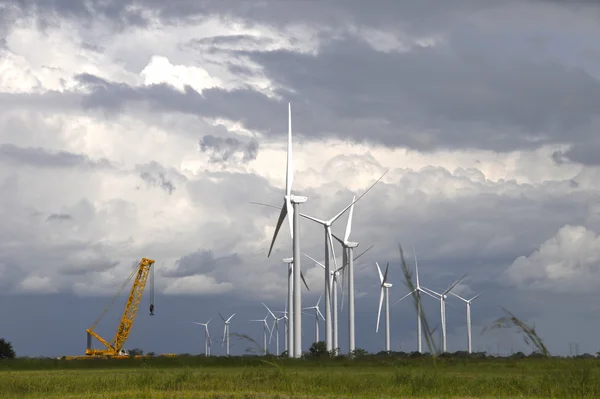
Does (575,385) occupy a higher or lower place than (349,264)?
lower

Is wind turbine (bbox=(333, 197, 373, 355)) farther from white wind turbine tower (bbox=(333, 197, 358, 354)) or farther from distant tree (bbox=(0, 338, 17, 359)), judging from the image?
distant tree (bbox=(0, 338, 17, 359))

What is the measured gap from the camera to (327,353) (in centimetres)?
9762

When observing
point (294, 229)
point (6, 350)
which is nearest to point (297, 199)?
point (294, 229)

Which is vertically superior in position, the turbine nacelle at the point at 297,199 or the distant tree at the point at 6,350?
the turbine nacelle at the point at 297,199

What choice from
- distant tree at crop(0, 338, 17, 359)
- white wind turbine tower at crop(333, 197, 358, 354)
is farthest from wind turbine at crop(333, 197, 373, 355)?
distant tree at crop(0, 338, 17, 359)

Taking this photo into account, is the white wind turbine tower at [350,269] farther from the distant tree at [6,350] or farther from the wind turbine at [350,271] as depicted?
the distant tree at [6,350]

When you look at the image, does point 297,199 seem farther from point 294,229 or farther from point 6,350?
point 6,350

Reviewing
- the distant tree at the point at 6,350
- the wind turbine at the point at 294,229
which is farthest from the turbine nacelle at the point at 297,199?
the distant tree at the point at 6,350

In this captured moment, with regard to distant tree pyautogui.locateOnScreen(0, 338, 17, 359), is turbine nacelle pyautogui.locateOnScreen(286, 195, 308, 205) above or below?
above

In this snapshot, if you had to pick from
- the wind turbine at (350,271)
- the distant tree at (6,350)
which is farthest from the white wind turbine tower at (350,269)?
the distant tree at (6,350)

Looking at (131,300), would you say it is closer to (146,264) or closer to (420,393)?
(146,264)

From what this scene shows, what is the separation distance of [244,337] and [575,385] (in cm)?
1149

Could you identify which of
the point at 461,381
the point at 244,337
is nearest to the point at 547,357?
the point at 244,337

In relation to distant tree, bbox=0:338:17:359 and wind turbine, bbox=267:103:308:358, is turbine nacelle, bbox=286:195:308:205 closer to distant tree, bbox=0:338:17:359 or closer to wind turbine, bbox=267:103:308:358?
wind turbine, bbox=267:103:308:358
